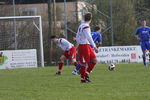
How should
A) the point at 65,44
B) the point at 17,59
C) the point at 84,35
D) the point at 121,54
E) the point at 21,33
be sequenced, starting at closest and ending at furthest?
the point at 84,35 → the point at 65,44 → the point at 17,59 → the point at 121,54 → the point at 21,33

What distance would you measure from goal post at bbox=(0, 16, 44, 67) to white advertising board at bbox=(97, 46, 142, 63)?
4.12m

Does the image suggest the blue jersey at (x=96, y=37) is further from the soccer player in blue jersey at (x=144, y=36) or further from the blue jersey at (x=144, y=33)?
the blue jersey at (x=144, y=33)

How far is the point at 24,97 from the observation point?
11297 mm

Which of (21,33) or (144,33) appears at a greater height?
(144,33)

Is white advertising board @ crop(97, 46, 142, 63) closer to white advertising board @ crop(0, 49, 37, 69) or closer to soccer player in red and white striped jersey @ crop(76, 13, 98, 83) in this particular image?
white advertising board @ crop(0, 49, 37, 69)

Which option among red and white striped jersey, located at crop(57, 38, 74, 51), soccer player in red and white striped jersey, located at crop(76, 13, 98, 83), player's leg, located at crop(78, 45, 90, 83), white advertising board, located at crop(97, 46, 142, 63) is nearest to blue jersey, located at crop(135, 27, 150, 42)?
red and white striped jersey, located at crop(57, 38, 74, 51)

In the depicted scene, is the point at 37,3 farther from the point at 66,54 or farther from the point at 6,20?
the point at 66,54

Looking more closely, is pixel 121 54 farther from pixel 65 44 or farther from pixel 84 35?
pixel 84 35

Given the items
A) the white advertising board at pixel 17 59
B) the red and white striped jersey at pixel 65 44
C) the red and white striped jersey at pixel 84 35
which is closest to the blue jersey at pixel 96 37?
the red and white striped jersey at pixel 65 44

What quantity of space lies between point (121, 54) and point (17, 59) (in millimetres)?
6851

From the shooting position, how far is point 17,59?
3030 centimetres

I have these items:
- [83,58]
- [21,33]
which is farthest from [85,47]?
[21,33]

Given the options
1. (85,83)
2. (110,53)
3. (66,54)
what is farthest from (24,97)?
(110,53)

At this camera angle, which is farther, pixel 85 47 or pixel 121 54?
pixel 121 54
